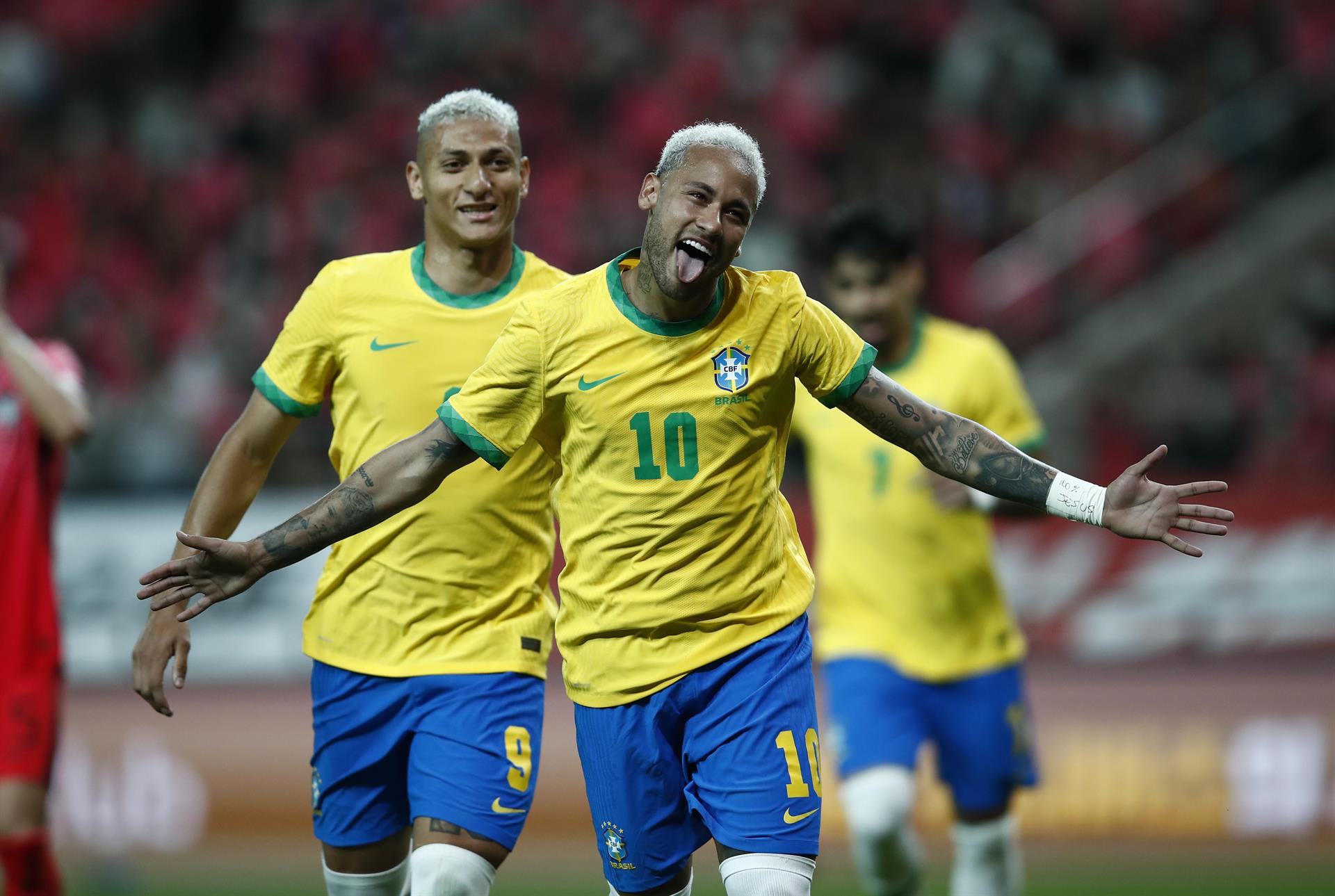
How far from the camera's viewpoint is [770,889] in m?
4.09

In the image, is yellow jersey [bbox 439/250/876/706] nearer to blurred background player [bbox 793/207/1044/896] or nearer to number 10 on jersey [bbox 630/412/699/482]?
number 10 on jersey [bbox 630/412/699/482]

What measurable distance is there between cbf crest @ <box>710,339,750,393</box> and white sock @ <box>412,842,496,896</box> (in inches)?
59.0

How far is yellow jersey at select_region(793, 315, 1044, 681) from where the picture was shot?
6320 mm

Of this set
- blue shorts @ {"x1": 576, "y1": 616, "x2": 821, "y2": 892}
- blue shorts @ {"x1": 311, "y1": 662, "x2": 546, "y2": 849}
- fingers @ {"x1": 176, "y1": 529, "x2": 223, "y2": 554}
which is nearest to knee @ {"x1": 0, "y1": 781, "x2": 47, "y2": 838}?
blue shorts @ {"x1": 311, "y1": 662, "x2": 546, "y2": 849}

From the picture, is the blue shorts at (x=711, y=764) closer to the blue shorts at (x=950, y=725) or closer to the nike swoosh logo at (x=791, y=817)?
the nike swoosh logo at (x=791, y=817)

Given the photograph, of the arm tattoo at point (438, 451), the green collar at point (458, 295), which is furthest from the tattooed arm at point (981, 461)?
the green collar at point (458, 295)

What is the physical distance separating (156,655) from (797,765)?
177 centimetres

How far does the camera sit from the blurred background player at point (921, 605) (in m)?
6.28

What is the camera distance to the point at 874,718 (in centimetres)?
623

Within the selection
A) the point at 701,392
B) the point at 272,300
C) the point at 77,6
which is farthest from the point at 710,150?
the point at 77,6

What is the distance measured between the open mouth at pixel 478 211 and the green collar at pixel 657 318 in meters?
0.71

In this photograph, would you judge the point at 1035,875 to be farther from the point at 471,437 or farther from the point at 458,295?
the point at 471,437

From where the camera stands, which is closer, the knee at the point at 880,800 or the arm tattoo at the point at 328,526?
the arm tattoo at the point at 328,526

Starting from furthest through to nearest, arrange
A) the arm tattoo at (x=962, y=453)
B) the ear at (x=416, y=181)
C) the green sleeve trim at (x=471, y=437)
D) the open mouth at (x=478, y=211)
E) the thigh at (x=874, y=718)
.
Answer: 1. the thigh at (x=874, y=718)
2. the ear at (x=416, y=181)
3. the open mouth at (x=478, y=211)
4. the arm tattoo at (x=962, y=453)
5. the green sleeve trim at (x=471, y=437)
